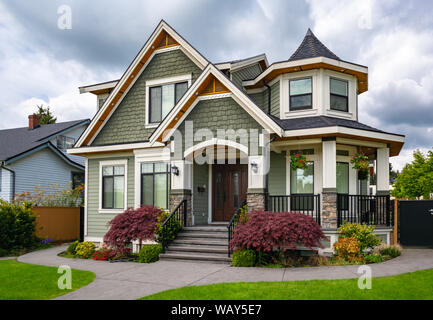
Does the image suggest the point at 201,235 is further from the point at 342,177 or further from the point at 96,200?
the point at 96,200

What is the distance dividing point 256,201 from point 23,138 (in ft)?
54.5

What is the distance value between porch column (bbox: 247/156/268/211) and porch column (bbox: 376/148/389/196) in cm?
389

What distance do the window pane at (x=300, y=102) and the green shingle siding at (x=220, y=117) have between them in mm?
2541

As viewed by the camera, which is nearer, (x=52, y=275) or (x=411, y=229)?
(x=52, y=275)

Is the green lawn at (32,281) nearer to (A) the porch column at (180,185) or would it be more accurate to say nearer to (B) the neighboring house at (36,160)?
(A) the porch column at (180,185)

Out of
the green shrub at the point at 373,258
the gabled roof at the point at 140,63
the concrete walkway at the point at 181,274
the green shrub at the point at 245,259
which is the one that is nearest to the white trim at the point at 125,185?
the gabled roof at the point at 140,63

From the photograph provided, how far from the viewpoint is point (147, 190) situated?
13.0 meters

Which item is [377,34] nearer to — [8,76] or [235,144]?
[235,144]

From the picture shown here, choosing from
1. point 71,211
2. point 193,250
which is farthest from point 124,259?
point 71,211

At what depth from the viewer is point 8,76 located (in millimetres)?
15102

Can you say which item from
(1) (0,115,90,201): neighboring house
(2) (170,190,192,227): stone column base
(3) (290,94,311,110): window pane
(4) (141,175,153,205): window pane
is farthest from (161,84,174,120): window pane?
(1) (0,115,90,201): neighboring house

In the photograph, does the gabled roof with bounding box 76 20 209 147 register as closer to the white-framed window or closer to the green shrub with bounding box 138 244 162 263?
the white-framed window

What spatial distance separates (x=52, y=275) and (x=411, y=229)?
10.4 meters

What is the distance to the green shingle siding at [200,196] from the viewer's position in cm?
1209
